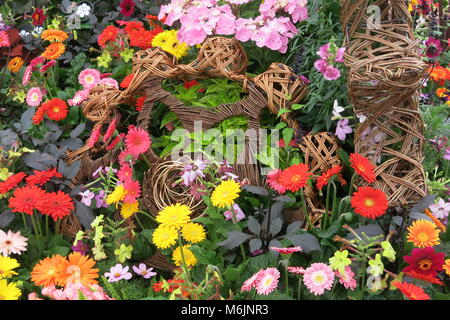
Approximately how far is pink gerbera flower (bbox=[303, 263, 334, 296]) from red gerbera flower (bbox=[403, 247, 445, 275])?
207 millimetres

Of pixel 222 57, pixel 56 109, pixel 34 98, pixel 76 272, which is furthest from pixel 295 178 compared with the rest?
Result: pixel 34 98

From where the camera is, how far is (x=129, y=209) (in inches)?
72.2

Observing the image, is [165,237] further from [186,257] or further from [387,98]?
[387,98]

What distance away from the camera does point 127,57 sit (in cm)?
253

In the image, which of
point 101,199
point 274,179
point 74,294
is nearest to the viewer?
point 74,294

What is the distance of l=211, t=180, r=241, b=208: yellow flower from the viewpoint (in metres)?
1.58

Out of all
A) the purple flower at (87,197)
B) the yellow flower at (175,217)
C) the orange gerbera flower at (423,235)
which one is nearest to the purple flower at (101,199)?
Result: the purple flower at (87,197)

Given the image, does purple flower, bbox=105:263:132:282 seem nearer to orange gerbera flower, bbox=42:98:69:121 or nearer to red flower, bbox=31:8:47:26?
orange gerbera flower, bbox=42:98:69:121

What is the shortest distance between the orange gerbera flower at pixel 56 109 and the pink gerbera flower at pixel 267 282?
121 cm

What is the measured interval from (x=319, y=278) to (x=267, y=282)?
0.44 ft
